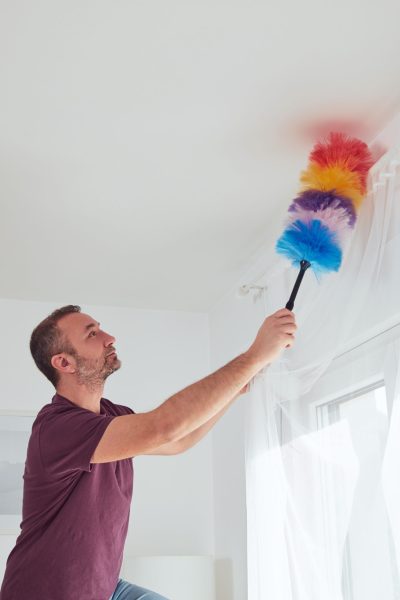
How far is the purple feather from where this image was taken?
2051 mm

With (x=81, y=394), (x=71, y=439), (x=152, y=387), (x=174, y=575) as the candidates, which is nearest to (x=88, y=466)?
(x=71, y=439)

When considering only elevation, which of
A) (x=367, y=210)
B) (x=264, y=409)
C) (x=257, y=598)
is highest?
(x=367, y=210)

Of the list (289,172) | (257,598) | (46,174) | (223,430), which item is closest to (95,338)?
(46,174)

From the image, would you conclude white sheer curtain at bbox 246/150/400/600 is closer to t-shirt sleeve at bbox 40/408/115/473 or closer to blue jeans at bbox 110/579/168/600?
blue jeans at bbox 110/579/168/600

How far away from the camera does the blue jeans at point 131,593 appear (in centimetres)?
206

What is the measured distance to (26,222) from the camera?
2.80m

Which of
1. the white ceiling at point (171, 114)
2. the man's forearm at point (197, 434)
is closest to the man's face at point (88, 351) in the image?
the man's forearm at point (197, 434)

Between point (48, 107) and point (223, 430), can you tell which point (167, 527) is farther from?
point (48, 107)

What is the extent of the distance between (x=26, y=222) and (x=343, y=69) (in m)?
1.36

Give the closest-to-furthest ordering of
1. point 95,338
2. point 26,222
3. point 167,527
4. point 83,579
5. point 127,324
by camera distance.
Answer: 1. point 83,579
2. point 95,338
3. point 26,222
4. point 167,527
5. point 127,324

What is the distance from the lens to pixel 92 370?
7.42 ft

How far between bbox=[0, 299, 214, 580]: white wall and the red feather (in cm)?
175

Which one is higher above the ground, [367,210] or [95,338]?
[367,210]

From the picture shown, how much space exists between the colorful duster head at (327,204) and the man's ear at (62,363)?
73 centimetres
